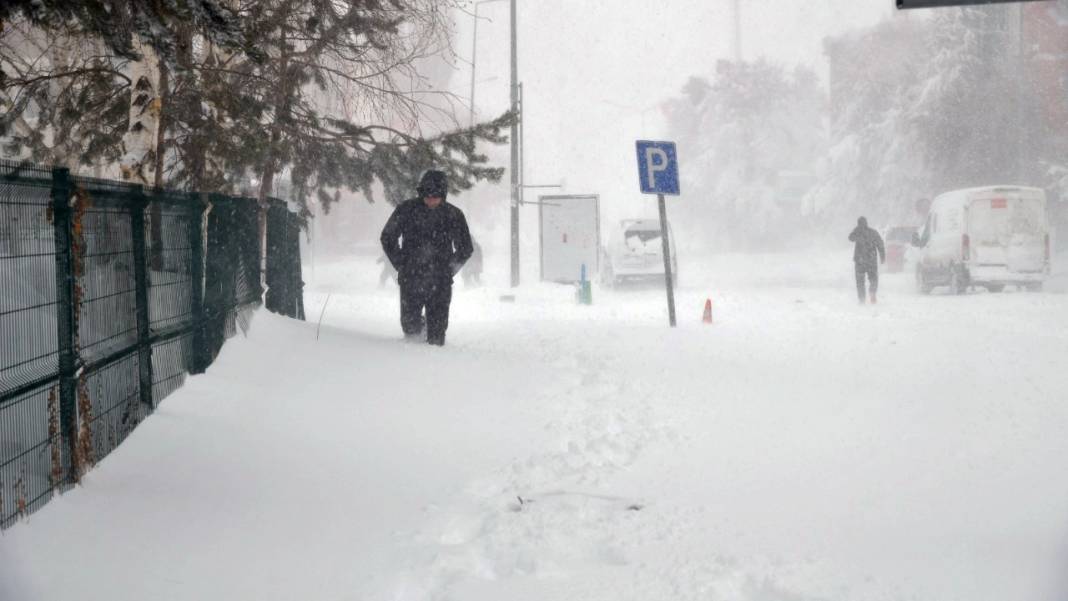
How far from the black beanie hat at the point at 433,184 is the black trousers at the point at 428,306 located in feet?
2.86

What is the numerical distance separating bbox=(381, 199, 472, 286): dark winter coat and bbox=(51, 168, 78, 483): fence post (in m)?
5.43

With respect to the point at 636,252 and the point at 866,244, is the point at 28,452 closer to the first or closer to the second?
the point at 866,244

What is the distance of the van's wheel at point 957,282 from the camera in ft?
70.2

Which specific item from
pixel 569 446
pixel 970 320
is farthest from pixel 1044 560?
pixel 970 320

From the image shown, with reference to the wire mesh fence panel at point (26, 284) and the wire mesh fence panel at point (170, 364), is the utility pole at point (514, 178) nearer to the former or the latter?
the wire mesh fence panel at point (170, 364)

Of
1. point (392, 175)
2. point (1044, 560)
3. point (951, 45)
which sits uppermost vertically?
point (951, 45)

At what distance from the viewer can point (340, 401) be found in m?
7.30

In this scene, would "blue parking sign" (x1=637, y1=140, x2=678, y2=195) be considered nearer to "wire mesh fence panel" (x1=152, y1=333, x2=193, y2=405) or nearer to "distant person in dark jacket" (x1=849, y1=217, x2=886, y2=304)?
"distant person in dark jacket" (x1=849, y1=217, x2=886, y2=304)

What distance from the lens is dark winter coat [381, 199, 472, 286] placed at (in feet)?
33.8

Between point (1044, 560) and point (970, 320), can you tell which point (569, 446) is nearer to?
point (1044, 560)

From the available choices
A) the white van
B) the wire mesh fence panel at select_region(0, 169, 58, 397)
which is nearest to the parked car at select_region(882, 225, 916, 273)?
the white van

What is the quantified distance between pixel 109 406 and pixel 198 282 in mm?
2155

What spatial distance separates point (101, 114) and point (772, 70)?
5345cm

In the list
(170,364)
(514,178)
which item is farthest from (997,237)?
(170,364)
